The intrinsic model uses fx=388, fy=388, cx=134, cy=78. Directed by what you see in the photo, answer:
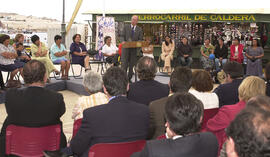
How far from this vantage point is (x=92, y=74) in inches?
146

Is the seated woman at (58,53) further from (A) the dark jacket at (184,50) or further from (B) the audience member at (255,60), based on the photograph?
(B) the audience member at (255,60)

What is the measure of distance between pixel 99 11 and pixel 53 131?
1509cm

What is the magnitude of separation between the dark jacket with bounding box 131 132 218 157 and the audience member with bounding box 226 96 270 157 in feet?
1.95

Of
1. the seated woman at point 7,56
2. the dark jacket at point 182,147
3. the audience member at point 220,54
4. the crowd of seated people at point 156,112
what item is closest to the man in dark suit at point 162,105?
the crowd of seated people at point 156,112

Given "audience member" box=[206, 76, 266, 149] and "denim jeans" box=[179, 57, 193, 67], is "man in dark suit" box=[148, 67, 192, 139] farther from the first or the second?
"denim jeans" box=[179, 57, 193, 67]

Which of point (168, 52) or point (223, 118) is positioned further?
point (168, 52)

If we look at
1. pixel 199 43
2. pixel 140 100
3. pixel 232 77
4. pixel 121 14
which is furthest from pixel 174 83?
pixel 121 14

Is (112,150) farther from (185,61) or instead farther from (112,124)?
(185,61)

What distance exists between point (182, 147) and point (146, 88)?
1966 millimetres

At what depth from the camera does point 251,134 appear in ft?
4.13

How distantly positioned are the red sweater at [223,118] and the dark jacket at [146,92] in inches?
31.6

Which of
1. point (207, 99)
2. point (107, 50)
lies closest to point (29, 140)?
point (207, 99)

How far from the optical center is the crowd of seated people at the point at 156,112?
137 cm

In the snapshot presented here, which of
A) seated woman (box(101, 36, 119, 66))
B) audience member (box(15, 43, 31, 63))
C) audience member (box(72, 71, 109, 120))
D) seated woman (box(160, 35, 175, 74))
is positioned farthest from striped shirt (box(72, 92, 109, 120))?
seated woman (box(160, 35, 175, 74))
